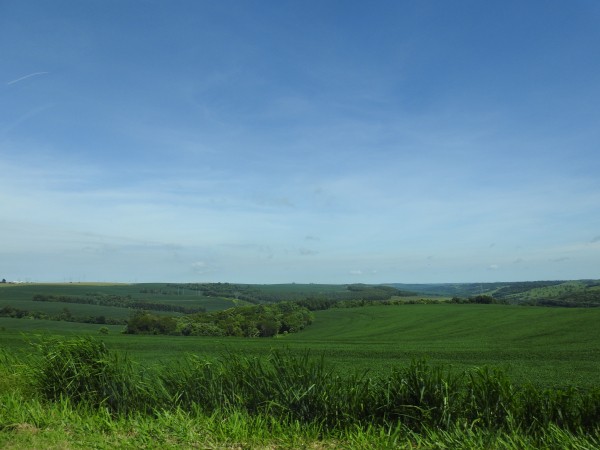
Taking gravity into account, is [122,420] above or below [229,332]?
above

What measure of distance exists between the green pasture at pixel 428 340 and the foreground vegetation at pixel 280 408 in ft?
2.63

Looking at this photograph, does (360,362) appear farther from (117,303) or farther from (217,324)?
(117,303)

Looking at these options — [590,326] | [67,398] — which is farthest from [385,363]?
[590,326]

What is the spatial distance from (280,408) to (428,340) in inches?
831

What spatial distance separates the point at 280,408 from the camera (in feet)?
19.5

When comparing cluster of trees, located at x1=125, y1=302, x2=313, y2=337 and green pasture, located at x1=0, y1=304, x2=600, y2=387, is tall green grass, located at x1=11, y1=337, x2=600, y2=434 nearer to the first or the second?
green pasture, located at x1=0, y1=304, x2=600, y2=387

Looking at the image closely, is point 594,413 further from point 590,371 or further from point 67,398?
point 590,371

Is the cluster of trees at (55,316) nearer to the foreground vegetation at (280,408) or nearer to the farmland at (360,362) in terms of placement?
the farmland at (360,362)

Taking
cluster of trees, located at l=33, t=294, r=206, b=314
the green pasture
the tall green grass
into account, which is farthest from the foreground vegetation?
cluster of trees, located at l=33, t=294, r=206, b=314

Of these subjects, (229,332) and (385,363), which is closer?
(385,363)

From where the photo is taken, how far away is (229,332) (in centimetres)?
2858

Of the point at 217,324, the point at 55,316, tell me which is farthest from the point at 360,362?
the point at 55,316

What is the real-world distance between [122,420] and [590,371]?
1271 cm

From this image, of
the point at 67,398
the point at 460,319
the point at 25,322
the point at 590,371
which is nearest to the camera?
the point at 67,398
